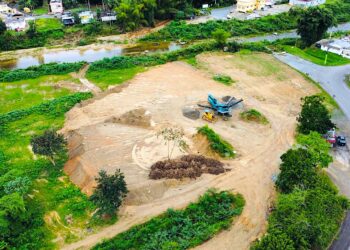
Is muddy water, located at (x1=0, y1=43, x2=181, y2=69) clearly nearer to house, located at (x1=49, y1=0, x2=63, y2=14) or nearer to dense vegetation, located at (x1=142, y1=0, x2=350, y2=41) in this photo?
dense vegetation, located at (x1=142, y1=0, x2=350, y2=41)

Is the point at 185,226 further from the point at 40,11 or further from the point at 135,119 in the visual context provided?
the point at 40,11

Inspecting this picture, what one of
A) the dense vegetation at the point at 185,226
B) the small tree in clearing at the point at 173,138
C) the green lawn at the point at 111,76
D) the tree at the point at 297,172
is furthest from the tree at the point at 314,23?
the dense vegetation at the point at 185,226

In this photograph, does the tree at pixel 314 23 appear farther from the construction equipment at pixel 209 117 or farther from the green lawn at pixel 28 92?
the green lawn at pixel 28 92

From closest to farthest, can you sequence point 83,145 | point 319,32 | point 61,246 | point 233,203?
1. point 61,246
2. point 233,203
3. point 83,145
4. point 319,32

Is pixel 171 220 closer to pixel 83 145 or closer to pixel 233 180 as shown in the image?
pixel 233 180

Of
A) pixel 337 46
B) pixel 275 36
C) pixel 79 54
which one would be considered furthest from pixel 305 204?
pixel 275 36

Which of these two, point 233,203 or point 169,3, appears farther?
point 169,3

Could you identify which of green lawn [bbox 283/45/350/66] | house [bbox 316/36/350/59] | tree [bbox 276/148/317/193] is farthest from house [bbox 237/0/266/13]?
tree [bbox 276/148/317/193]

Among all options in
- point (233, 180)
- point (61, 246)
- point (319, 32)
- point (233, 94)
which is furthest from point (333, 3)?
point (61, 246)
